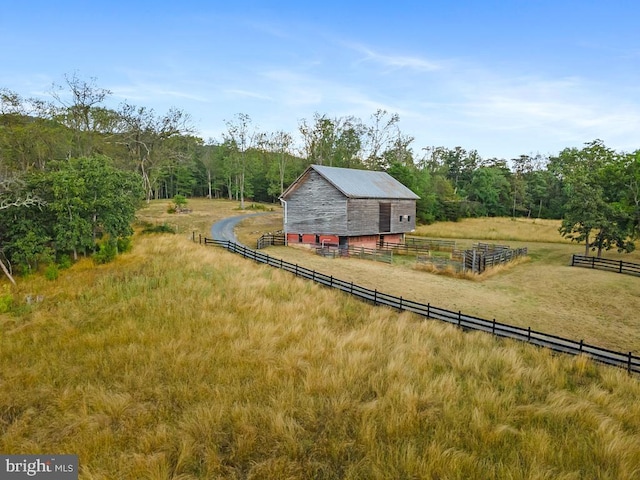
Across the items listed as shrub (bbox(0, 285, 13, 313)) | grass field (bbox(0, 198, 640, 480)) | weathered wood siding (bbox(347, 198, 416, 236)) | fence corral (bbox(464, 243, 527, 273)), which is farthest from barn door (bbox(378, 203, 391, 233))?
shrub (bbox(0, 285, 13, 313))

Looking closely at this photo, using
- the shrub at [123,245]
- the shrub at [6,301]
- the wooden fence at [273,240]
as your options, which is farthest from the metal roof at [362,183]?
the shrub at [6,301]

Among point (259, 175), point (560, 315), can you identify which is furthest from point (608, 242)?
point (259, 175)

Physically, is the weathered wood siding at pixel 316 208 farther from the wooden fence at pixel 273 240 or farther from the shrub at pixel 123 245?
the shrub at pixel 123 245

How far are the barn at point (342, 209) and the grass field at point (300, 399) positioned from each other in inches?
717

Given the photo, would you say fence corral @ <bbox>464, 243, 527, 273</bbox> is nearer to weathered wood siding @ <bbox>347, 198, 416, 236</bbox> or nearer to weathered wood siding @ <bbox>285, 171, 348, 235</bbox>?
weathered wood siding @ <bbox>347, 198, 416, 236</bbox>

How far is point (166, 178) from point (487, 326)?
86529 mm

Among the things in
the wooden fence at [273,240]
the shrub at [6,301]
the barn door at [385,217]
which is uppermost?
the barn door at [385,217]

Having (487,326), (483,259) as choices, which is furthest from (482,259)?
(487,326)

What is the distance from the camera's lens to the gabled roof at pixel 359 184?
3491cm

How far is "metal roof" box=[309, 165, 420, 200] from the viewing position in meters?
34.9

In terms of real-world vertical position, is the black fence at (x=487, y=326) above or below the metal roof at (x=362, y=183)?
below

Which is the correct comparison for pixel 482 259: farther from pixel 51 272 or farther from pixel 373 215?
pixel 51 272

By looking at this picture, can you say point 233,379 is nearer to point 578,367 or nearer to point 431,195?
point 578,367

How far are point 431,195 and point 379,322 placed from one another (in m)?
47.5
